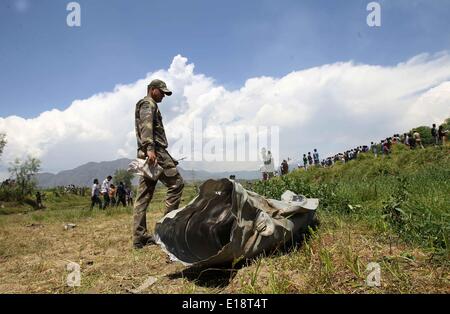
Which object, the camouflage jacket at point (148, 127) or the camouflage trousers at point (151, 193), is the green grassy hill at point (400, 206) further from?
the camouflage jacket at point (148, 127)

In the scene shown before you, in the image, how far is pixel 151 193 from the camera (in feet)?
15.7

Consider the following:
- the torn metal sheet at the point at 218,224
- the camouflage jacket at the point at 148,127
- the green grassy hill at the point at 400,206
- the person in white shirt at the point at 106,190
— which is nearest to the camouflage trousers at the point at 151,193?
the camouflage jacket at the point at 148,127

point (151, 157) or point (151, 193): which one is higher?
point (151, 157)

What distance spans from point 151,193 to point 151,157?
21.0 inches

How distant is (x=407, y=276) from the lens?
2.45 m

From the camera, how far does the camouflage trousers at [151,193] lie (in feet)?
15.3

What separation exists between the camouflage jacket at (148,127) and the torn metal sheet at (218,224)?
5.00 ft

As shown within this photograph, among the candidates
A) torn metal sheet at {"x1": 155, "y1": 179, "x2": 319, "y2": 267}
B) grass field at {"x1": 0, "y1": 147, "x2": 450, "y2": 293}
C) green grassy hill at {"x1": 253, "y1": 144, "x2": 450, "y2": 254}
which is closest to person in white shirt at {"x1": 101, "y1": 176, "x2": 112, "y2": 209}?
green grassy hill at {"x1": 253, "y1": 144, "x2": 450, "y2": 254}

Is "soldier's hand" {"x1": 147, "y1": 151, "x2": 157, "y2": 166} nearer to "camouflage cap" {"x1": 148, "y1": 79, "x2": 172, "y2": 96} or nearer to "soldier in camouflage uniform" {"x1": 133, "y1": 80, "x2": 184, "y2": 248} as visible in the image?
"soldier in camouflage uniform" {"x1": 133, "y1": 80, "x2": 184, "y2": 248}

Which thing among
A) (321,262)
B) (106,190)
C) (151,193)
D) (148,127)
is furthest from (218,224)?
(106,190)

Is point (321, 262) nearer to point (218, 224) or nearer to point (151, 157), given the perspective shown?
point (218, 224)
